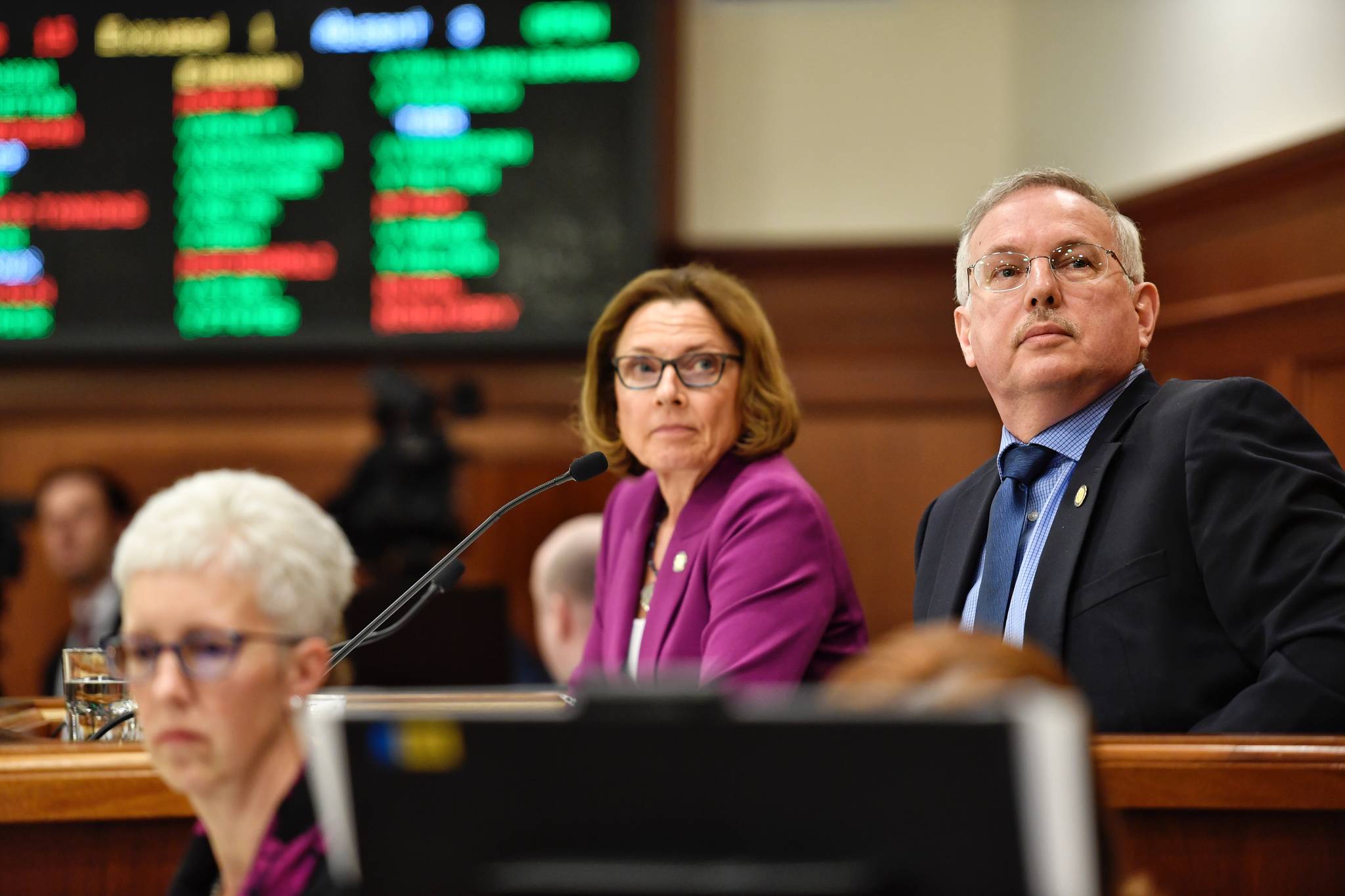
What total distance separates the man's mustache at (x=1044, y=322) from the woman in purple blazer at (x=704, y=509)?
1.42 feet

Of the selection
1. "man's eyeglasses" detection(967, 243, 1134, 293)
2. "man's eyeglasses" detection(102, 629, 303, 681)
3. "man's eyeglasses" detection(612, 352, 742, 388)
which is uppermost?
"man's eyeglasses" detection(967, 243, 1134, 293)

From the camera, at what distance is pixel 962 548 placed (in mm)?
2170

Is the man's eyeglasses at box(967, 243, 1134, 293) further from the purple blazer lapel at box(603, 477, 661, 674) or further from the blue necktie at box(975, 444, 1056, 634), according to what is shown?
the purple blazer lapel at box(603, 477, 661, 674)

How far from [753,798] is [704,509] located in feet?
5.03

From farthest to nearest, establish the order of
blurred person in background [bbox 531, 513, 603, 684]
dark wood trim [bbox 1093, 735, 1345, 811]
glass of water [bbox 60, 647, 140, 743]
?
blurred person in background [bbox 531, 513, 603, 684] < glass of water [bbox 60, 647, 140, 743] < dark wood trim [bbox 1093, 735, 1345, 811]

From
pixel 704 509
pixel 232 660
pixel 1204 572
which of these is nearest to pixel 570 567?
pixel 704 509

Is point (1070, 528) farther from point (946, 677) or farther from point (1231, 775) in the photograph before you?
point (946, 677)

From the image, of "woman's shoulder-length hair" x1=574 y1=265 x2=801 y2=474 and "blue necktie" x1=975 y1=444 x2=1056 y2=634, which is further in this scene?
"woman's shoulder-length hair" x1=574 y1=265 x2=801 y2=474

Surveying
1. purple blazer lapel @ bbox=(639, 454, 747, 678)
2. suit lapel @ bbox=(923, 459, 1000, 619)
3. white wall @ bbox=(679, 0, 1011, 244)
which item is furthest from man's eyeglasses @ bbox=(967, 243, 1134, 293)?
white wall @ bbox=(679, 0, 1011, 244)

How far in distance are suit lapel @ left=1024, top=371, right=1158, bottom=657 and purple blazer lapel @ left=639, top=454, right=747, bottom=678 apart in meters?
0.60

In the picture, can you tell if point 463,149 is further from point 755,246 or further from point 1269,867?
point 1269,867

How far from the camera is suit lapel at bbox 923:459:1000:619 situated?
6.99 ft

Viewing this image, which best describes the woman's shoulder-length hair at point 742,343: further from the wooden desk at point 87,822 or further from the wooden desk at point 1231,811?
the wooden desk at point 87,822

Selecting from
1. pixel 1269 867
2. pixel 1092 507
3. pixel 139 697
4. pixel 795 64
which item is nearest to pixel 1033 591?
pixel 1092 507
